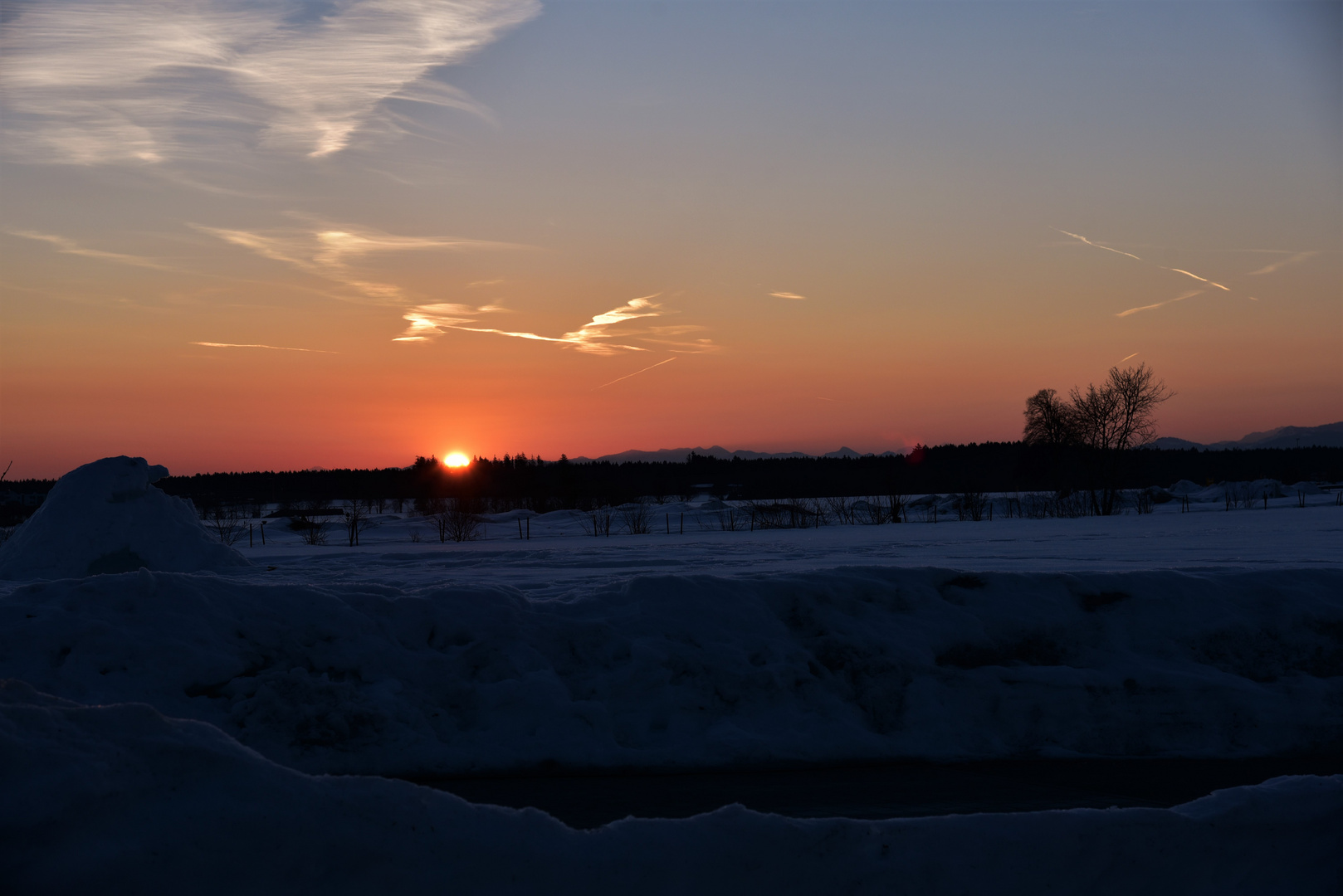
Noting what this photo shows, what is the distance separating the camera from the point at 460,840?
10.3 ft

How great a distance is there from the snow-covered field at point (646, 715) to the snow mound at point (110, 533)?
21.8ft

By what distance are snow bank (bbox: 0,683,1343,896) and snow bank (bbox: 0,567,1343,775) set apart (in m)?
2.92

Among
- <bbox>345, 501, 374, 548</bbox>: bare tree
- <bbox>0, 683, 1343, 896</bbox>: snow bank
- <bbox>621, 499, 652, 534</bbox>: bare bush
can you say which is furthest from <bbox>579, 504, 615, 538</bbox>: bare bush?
<bbox>0, 683, 1343, 896</bbox>: snow bank

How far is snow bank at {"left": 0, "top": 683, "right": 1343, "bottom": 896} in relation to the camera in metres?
2.89

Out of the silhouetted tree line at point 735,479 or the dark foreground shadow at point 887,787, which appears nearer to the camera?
the dark foreground shadow at point 887,787

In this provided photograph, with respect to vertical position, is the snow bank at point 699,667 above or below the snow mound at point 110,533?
below

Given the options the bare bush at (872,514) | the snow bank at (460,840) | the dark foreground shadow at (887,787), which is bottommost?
the dark foreground shadow at (887,787)

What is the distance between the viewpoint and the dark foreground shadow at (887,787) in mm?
5285

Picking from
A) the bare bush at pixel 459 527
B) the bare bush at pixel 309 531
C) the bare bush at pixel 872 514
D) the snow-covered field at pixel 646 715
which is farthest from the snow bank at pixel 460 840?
the bare bush at pixel 872 514

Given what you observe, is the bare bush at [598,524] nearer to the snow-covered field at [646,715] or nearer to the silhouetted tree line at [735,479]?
the silhouetted tree line at [735,479]

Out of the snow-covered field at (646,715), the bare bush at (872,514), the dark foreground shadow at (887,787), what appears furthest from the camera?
the bare bush at (872,514)

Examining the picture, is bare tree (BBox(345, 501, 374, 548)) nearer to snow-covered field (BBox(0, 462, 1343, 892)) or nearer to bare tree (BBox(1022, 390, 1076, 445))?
snow-covered field (BBox(0, 462, 1343, 892))

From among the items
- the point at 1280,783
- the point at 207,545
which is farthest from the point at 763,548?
the point at 1280,783

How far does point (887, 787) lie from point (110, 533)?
41.4ft
